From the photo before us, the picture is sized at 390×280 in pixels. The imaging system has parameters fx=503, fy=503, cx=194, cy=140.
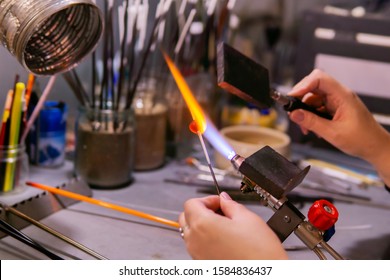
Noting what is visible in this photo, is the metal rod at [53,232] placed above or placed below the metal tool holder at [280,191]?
below

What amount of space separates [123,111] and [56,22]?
21cm

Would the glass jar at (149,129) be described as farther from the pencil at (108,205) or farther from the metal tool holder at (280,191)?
the metal tool holder at (280,191)

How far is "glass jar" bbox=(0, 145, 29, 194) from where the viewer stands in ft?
2.78

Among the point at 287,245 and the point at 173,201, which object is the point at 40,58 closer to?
the point at 173,201

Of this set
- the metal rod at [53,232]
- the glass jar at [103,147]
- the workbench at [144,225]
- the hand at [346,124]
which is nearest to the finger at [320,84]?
the hand at [346,124]

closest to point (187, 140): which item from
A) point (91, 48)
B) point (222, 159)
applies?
point (222, 159)

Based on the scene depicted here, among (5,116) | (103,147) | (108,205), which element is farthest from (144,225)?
(5,116)

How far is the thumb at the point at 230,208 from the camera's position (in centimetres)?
62

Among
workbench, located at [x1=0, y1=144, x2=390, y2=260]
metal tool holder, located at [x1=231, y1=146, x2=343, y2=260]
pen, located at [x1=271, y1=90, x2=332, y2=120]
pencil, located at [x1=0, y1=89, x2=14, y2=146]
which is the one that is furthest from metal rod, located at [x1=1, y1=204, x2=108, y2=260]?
pen, located at [x1=271, y1=90, x2=332, y2=120]

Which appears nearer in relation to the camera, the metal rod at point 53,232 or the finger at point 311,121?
the metal rod at point 53,232

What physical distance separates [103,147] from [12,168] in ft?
0.54

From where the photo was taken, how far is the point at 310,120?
0.90 metres

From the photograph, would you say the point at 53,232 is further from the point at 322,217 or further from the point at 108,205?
the point at 322,217

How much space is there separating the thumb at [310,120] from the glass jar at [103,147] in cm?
31
